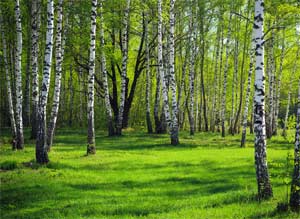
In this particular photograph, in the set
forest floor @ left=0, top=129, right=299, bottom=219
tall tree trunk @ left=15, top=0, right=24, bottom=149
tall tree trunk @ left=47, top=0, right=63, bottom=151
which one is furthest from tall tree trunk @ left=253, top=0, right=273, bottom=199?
tall tree trunk @ left=15, top=0, right=24, bottom=149

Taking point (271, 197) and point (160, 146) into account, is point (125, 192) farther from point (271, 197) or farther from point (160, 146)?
point (160, 146)

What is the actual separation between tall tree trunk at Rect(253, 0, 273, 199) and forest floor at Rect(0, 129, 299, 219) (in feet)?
0.82

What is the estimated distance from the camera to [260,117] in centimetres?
996

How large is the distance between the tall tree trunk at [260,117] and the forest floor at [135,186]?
0.25 m

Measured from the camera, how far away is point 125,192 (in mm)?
11180

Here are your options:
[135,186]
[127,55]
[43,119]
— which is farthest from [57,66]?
[127,55]

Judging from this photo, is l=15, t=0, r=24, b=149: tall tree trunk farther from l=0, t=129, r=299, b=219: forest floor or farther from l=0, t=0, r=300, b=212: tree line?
l=0, t=129, r=299, b=219: forest floor

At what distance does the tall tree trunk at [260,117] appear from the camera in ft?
32.6

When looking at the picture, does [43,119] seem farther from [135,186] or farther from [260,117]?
[260,117]

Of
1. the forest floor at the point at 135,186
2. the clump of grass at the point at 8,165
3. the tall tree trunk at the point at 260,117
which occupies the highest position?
the tall tree trunk at the point at 260,117

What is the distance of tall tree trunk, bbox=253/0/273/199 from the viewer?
993cm

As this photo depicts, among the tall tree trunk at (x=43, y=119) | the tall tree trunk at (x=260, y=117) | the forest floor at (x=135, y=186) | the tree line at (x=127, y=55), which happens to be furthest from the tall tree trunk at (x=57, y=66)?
the tall tree trunk at (x=260, y=117)

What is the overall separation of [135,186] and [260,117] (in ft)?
14.0

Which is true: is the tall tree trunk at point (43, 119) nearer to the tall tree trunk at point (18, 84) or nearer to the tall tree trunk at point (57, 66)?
the tall tree trunk at point (57, 66)
